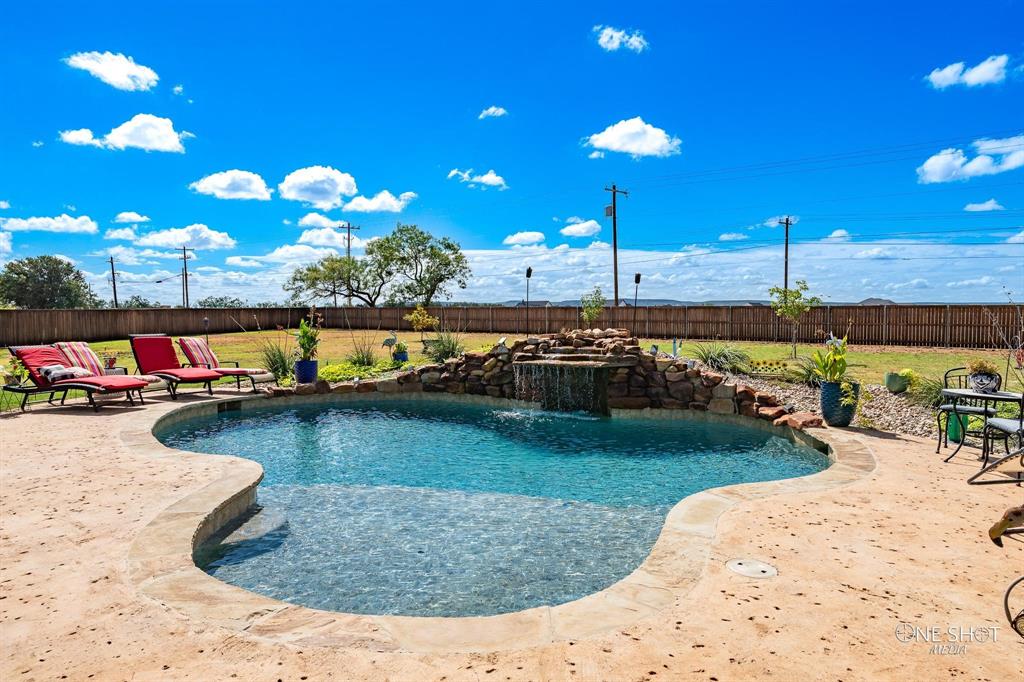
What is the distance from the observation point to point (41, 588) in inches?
102

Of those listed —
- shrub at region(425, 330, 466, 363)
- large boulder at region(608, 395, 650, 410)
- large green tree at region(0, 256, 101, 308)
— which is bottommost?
large boulder at region(608, 395, 650, 410)

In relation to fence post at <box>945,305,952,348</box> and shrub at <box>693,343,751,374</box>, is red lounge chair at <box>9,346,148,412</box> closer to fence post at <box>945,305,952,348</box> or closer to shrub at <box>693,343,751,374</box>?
shrub at <box>693,343,751,374</box>

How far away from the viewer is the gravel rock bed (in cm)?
645

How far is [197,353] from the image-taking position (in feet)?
31.8

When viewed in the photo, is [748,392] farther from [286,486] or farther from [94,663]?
[94,663]

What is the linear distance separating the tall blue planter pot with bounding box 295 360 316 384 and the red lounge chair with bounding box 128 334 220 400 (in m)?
1.20

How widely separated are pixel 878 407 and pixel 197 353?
10.2 m

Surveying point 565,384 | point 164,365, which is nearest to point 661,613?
point 565,384

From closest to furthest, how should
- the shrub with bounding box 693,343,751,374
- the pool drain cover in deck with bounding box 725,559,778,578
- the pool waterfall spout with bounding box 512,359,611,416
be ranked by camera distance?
1. the pool drain cover in deck with bounding box 725,559,778,578
2. the pool waterfall spout with bounding box 512,359,611,416
3. the shrub with bounding box 693,343,751,374

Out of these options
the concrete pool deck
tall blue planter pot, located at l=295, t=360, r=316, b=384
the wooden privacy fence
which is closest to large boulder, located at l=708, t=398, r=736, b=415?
the concrete pool deck

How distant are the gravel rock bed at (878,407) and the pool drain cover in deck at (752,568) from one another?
4512 mm

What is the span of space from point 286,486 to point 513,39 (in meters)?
9.10

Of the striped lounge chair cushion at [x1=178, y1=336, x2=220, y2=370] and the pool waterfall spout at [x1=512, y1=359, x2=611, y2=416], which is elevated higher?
the striped lounge chair cushion at [x1=178, y1=336, x2=220, y2=370]

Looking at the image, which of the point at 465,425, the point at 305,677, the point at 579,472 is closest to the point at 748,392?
the point at 579,472
